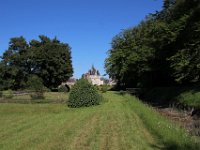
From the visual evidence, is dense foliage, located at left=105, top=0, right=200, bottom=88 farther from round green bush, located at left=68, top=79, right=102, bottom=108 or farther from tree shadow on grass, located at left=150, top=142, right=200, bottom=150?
tree shadow on grass, located at left=150, top=142, right=200, bottom=150

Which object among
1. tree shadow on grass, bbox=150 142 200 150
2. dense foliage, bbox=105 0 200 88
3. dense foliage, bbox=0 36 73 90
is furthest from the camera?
dense foliage, bbox=0 36 73 90

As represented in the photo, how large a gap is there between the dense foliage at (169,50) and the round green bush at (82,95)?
31.6 feet

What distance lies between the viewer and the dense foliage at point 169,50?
41125 mm

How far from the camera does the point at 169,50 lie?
52.2 meters

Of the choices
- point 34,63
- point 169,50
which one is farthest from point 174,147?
point 34,63

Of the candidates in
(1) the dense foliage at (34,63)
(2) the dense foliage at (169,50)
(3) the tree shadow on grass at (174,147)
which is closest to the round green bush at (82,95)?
(2) the dense foliage at (169,50)

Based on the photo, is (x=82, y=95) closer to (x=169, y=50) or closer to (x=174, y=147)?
(x=169, y=50)

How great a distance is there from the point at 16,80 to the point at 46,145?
101m

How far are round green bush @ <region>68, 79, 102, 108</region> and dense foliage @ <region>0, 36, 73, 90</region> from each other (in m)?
65.7

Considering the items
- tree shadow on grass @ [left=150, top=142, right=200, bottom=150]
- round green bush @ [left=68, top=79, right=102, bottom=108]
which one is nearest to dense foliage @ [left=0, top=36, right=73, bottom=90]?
round green bush @ [left=68, top=79, right=102, bottom=108]

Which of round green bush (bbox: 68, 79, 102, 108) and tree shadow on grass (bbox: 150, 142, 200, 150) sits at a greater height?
round green bush (bbox: 68, 79, 102, 108)

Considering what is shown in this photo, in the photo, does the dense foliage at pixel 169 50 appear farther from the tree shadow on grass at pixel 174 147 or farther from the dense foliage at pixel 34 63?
the dense foliage at pixel 34 63

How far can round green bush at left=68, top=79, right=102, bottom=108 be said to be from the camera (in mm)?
47188

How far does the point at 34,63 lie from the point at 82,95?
7084 cm
